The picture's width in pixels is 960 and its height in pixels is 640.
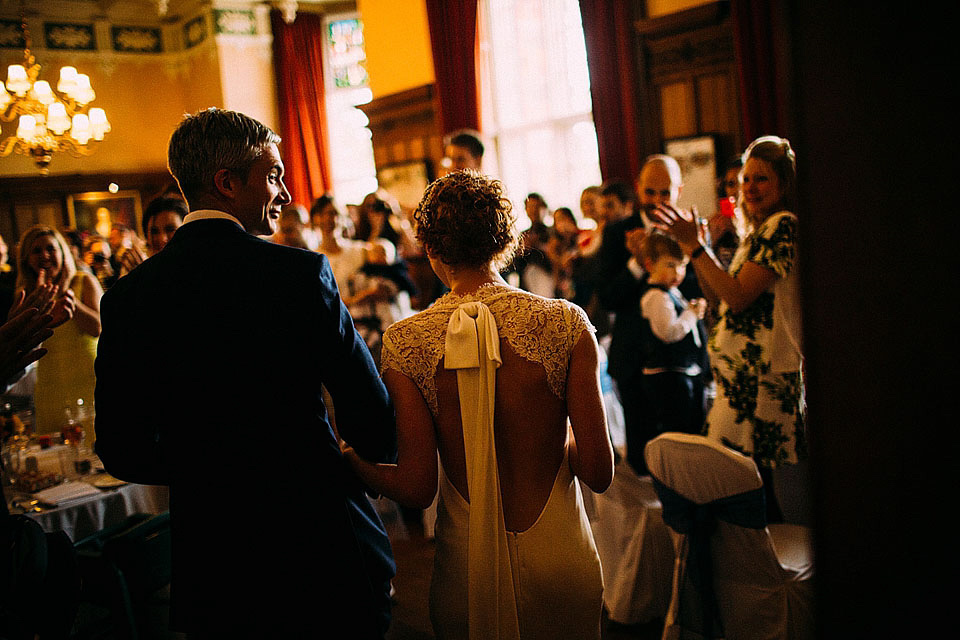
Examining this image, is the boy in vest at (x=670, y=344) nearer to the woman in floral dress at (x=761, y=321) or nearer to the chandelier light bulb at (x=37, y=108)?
the woman in floral dress at (x=761, y=321)

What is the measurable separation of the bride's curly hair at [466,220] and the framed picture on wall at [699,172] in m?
4.69

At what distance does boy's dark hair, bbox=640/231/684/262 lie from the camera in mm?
3006

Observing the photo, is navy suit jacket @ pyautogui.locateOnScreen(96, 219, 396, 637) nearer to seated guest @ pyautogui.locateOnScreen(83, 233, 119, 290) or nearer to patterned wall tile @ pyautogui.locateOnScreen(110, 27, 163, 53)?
seated guest @ pyautogui.locateOnScreen(83, 233, 119, 290)

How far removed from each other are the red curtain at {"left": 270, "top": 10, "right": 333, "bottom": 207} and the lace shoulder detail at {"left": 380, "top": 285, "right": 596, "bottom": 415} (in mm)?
9885

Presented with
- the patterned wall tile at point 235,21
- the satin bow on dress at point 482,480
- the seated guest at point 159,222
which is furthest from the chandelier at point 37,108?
the patterned wall tile at point 235,21

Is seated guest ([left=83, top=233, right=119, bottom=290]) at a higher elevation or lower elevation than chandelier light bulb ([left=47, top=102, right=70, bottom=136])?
lower

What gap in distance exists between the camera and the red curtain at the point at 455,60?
26.3 feet

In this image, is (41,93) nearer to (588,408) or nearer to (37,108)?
(37,108)

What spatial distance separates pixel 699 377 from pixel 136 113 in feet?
36.0

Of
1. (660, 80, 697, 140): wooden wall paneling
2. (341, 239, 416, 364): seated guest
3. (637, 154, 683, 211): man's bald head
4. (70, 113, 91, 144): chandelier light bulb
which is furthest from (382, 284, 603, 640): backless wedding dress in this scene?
(70, 113, 91, 144): chandelier light bulb

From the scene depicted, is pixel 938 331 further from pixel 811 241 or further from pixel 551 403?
pixel 551 403

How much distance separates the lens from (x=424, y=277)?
6.95 m

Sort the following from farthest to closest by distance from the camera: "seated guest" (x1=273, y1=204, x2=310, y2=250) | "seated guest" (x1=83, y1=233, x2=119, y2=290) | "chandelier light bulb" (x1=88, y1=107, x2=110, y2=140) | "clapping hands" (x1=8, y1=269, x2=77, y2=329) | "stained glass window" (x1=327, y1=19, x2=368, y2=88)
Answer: "stained glass window" (x1=327, y1=19, x2=368, y2=88)
"seated guest" (x1=83, y1=233, x2=119, y2=290)
"chandelier light bulb" (x1=88, y1=107, x2=110, y2=140)
"seated guest" (x1=273, y1=204, x2=310, y2=250)
"clapping hands" (x1=8, y1=269, x2=77, y2=329)

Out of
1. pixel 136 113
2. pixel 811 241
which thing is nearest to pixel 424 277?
pixel 811 241
